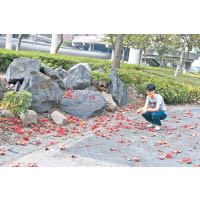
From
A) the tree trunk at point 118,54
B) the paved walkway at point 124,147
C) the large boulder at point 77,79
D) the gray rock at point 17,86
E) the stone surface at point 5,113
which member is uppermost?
the tree trunk at point 118,54

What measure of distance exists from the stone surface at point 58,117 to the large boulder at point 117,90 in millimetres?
1553

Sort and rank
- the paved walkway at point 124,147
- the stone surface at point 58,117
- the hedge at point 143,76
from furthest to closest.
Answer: the hedge at point 143,76 < the stone surface at point 58,117 < the paved walkway at point 124,147

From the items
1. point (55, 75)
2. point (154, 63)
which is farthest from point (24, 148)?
point (154, 63)

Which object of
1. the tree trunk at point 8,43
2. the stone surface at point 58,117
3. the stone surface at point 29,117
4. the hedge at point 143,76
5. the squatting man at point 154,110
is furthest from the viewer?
the tree trunk at point 8,43

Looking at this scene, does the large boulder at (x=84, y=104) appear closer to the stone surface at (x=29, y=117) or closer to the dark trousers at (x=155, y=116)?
the stone surface at (x=29, y=117)

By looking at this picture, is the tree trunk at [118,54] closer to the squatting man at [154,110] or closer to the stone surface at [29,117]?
the squatting man at [154,110]

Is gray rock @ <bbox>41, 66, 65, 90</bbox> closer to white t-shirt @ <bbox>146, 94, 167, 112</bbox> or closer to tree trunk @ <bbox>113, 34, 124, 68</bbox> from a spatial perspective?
tree trunk @ <bbox>113, 34, 124, 68</bbox>

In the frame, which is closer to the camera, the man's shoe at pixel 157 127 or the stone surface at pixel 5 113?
the man's shoe at pixel 157 127

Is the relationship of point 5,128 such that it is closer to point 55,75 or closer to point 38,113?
point 38,113

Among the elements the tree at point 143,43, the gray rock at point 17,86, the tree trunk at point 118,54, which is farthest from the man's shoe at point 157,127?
the tree trunk at point 118,54

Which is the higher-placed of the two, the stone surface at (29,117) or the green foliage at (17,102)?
the green foliage at (17,102)

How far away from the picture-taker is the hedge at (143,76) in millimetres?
5688

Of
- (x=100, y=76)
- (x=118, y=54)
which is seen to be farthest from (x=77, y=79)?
(x=118, y=54)

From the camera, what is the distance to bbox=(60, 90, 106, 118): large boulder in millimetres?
5520
